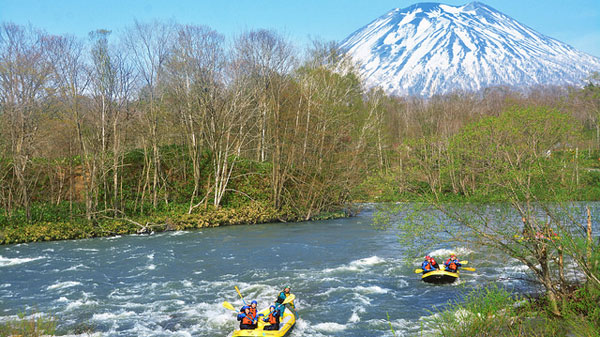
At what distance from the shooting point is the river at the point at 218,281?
11.2 m

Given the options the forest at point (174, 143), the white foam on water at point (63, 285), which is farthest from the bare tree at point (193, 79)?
the white foam on water at point (63, 285)

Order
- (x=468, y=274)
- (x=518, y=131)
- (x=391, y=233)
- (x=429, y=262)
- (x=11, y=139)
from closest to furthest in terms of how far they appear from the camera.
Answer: (x=518, y=131) → (x=429, y=262) → (x=468, y=274) → (x=11, y=139) → (x=391, y=233)

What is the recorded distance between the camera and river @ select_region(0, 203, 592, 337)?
11.2 meters

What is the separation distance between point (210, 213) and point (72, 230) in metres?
6.72

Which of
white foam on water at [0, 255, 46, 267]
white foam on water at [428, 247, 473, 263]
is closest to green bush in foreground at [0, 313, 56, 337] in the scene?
white foam on water at [0, 255, 46, 267]

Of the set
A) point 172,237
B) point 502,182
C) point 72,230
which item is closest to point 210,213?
point 172,237

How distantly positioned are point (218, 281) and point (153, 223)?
32.5 feet

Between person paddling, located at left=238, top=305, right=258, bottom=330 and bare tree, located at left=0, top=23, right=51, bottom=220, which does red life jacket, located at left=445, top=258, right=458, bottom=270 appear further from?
bare tree, located at left=0, top=23, right=51, bottom=220

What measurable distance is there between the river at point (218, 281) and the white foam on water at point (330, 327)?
22mm

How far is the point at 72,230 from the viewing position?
21.6 m

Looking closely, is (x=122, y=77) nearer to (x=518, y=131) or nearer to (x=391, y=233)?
(x=391, y=233)

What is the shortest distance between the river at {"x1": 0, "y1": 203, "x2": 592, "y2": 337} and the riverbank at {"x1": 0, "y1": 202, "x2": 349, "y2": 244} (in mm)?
846

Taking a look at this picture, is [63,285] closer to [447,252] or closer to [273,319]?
[273,319]

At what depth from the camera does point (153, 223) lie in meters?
23.6
